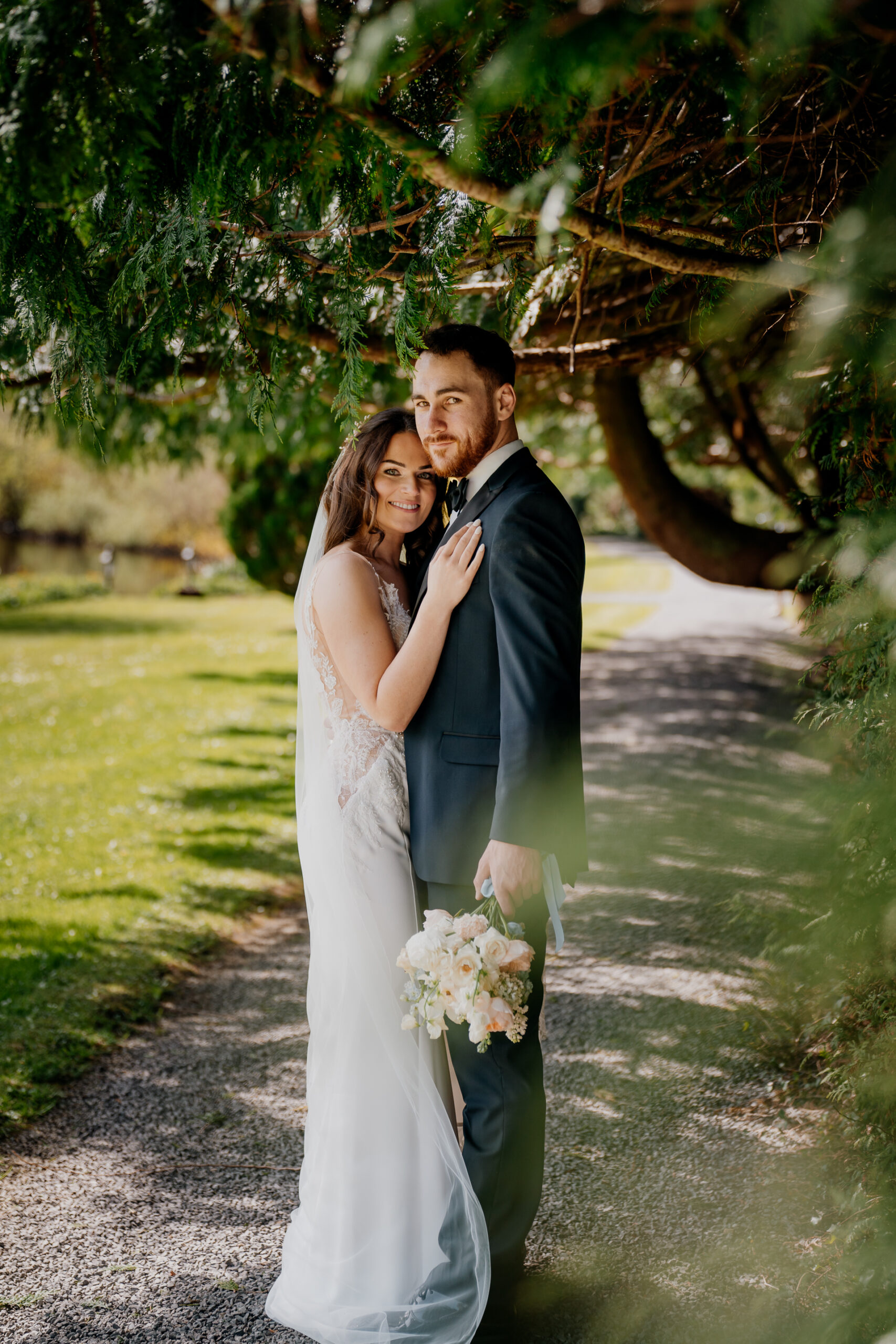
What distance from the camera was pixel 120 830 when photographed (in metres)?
7.92

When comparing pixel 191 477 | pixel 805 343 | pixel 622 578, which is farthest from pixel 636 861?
pixel 191 477

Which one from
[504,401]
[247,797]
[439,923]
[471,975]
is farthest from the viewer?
[247,797]

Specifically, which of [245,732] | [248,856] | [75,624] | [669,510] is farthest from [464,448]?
[75,624]

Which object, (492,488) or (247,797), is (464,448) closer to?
(492,488)

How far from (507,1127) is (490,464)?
6.18ft

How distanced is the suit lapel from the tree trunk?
426 cm

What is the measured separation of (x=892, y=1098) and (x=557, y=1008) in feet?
8.50

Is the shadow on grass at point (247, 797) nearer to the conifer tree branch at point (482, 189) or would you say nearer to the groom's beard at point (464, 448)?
the groom's beard at point (464, 448)

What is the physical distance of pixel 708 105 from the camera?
104 inches

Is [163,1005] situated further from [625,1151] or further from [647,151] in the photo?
[647,151]

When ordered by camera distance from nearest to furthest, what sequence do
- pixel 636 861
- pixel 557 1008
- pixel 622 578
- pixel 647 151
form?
pixel 647 151 → pixel 557 1008 → pixel 636 861 → pixel 622 578

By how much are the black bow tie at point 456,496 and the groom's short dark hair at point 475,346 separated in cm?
32

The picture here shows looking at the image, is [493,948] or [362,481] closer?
[493,948]

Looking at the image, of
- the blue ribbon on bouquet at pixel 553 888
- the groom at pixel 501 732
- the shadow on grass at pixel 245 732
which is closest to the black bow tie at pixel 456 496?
the groom at pixel 501 732
